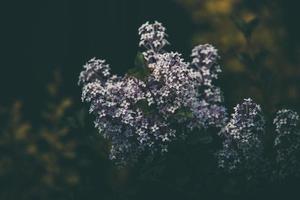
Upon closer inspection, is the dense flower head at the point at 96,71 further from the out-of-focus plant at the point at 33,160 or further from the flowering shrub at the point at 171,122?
the out-of-focus plant at the point at 33,160

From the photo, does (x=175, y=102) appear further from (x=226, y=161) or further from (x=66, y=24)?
(x=66, y=24)

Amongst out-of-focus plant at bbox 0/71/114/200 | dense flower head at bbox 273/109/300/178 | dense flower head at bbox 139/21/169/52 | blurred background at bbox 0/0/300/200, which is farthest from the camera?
out-of-focus plant at bbox 0/71/114/200

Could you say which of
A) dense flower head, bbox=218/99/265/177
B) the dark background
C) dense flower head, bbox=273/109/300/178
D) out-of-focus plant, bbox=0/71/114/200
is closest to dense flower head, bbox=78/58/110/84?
dense flower head, bbox=218/99/265/177

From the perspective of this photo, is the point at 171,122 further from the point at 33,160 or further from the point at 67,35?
the point at 67,35

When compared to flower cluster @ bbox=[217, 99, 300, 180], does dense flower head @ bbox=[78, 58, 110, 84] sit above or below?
above

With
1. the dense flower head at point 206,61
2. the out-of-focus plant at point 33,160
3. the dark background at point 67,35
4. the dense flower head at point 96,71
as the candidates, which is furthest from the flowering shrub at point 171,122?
the dark background at point 67,35

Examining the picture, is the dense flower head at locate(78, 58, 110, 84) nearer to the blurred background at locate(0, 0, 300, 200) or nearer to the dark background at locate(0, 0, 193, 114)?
the blurred background at locate(0, 0, 300, 200)
